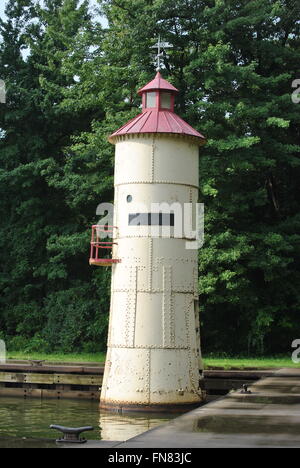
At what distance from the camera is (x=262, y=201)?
37188 mm

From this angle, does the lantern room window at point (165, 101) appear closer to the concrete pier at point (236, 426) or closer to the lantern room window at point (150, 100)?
the lantern room window at point (150, 100)

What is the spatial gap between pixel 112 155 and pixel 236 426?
2490 cm

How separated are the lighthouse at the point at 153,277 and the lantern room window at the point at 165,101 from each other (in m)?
0.86

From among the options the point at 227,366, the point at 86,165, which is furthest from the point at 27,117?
the point at 227,366

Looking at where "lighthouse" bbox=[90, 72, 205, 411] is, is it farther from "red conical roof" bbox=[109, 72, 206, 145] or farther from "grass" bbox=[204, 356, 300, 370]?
"grass" bbox=[204, 356, 300, 370]

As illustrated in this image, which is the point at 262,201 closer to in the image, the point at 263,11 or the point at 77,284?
the point at 263,11

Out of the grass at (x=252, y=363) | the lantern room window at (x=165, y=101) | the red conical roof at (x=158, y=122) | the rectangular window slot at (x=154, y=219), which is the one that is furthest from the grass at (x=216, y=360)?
the lantern room window at (x=165, y=101)

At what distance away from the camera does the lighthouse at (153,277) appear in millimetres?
23281

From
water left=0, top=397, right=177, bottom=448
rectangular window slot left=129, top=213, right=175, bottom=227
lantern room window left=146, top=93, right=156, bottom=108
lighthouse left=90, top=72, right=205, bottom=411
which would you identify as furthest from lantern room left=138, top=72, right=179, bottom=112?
water left=0, top=397, right=177, bottom=448

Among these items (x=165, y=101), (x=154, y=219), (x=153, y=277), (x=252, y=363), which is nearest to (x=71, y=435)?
(x=153, y=277)

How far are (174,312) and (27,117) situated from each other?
78.3 ft

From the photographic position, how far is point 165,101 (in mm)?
25656

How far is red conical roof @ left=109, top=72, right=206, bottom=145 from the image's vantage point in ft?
79.6

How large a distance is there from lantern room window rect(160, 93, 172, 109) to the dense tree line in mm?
8849
